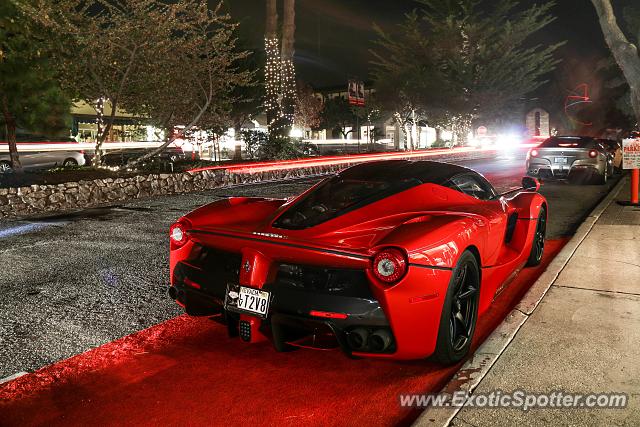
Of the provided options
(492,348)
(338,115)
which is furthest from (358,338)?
(338,115)

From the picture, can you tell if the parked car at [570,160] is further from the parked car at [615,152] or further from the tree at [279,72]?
the tree at [279,72]

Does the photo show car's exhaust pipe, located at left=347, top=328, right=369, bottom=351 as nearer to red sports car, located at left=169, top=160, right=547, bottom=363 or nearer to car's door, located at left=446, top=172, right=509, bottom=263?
red sports car, located at left=169, top=160, right=547, bottom=363

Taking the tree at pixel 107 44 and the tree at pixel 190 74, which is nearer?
the tree at pixel 107 44

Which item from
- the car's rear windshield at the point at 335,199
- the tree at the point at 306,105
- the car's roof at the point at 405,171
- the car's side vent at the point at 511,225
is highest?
the tree at the point at 306,105

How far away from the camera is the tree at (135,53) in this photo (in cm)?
1421

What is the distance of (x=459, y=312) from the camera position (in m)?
3.78

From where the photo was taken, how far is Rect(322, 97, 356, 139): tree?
3324 inches

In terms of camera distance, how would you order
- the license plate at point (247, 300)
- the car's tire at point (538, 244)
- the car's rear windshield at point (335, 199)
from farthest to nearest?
the car's tire at point (538, 244), the car's rear windshield at point (335, 199), the license plate at point (247, 300)

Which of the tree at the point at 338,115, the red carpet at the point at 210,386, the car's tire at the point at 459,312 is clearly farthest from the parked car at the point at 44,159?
the tree at the point at 338,115

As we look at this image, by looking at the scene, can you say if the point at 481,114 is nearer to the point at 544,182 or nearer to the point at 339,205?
the point at 544,182

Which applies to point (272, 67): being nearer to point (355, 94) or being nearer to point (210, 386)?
point (355, 94)

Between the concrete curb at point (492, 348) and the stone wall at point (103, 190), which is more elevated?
the stone wall at point (103, 190)

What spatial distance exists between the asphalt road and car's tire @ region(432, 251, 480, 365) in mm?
2463

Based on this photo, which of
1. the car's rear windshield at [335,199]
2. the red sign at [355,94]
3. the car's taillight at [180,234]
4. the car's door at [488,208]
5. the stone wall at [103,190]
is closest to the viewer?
the car's rear windshield at [335,199]
